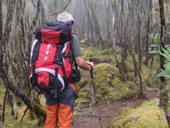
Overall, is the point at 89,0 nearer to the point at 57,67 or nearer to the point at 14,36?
the point at 14,36

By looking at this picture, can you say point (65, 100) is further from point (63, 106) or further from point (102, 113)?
point (102, 113)

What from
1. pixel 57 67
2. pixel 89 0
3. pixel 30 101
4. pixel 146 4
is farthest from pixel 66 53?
pixel 89 0

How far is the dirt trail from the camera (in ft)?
22.9

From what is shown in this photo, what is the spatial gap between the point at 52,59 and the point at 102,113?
402 centimetres

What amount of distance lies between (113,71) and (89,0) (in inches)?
411

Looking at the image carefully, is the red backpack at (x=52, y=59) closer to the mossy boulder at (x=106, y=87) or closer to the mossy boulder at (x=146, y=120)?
the mossy boulder at (x=146, y=120)

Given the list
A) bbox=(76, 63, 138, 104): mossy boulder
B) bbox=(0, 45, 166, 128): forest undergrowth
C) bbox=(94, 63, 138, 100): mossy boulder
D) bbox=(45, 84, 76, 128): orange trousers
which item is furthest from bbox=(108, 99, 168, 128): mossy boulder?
bbox=(94, 63, 138, 100): mossy boulder

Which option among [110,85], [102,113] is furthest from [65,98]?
[110,85]

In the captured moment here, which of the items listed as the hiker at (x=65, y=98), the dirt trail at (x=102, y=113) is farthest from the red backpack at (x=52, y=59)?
the dirt trail at (x=102, y=113)

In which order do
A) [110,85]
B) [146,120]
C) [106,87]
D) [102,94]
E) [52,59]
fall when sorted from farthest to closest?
[110,85], [106,87], [102,94], [146,120], [52,59]

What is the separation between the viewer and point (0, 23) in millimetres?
4441

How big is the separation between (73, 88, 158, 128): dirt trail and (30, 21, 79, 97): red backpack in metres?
2.59

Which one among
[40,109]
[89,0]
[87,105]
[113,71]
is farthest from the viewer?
[89,0]

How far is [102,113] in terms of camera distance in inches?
317
